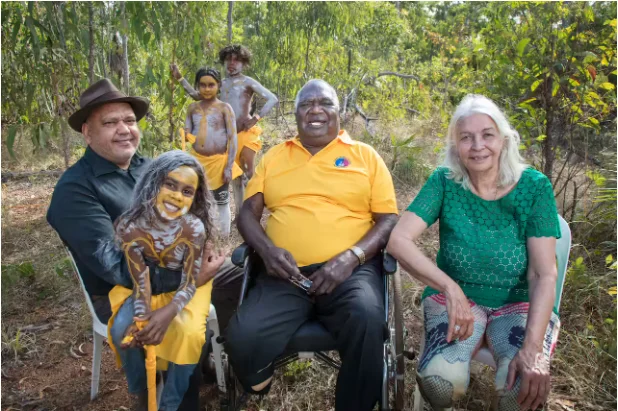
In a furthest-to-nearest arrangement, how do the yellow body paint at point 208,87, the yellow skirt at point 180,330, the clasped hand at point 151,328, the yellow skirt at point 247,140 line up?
the yellow skirt at point 247,140 < the yellow body paint at point 208,87 < the yellow skirt at point 180,330 < the clasped hand at point 151,328

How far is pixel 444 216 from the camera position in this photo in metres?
2.31

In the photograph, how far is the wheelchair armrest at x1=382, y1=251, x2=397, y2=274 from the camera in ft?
7.54

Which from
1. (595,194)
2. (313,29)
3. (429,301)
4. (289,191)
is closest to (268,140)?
(313,29)

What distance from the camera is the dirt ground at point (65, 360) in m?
2.64

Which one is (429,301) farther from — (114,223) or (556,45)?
(556,45)

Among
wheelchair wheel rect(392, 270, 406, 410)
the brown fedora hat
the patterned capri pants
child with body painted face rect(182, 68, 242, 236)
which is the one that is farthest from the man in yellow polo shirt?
child with body painted face rect(182, 68, 242, 236)

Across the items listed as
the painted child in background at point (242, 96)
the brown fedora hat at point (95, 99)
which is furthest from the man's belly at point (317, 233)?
the painted child in background at point (242, 96)

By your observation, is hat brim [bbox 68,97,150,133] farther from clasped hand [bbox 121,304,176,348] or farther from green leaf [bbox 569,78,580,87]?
green leaf [bbox 569,78,580,87]

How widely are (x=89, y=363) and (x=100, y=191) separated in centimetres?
142

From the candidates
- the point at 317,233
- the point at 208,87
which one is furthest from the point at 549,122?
the point at 208,87

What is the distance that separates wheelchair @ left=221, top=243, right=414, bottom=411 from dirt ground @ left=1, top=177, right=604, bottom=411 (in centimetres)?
32

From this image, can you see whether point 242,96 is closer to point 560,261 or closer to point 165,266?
point 165,266

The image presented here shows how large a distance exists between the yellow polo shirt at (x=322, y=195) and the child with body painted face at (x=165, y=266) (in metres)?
0.56

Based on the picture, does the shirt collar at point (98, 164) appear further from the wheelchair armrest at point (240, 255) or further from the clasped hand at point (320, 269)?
the clasped hand at point (320, 269)
